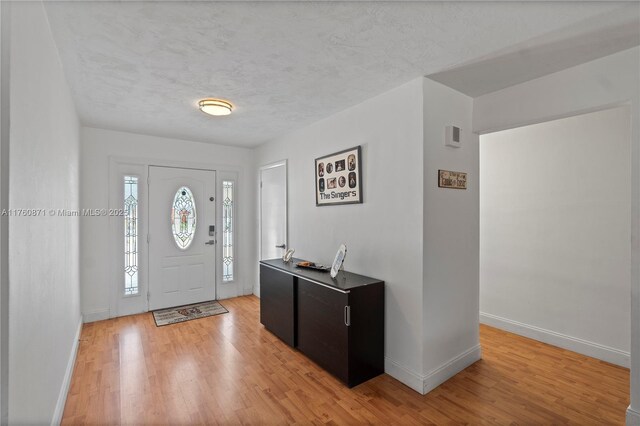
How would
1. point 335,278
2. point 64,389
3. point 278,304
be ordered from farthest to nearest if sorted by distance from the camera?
point 278,304
point 335,278
point 64,389

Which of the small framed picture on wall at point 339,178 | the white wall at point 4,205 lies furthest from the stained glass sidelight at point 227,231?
the white wall at point 4,205

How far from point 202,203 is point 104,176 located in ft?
4.17

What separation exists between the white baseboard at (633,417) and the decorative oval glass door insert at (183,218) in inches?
189

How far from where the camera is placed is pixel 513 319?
3.59 metres

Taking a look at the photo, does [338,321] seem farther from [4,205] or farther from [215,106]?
[215,106]

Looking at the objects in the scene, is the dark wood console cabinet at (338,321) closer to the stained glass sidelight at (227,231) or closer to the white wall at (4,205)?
the white wall at (4,205)

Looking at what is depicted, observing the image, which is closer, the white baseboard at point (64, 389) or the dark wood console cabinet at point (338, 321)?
the white baseboard at point (64, 389)

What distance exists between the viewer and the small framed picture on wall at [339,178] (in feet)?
10.0

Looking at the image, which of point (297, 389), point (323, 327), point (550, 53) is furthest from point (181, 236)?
point (550, 53)

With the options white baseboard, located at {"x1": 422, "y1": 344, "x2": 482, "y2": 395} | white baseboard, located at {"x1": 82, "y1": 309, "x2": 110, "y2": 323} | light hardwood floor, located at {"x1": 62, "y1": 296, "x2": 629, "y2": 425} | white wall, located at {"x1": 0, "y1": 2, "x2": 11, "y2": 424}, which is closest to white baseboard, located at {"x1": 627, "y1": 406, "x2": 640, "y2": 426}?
light hardwood floor, located at {"x1": 62, "y1": 296, "x2": 629, "y2": 425}

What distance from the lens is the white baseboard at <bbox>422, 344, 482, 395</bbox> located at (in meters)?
2.44

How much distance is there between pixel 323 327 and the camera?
2.74 m

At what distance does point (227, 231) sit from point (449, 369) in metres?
3.66

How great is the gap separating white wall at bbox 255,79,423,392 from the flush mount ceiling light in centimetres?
110
